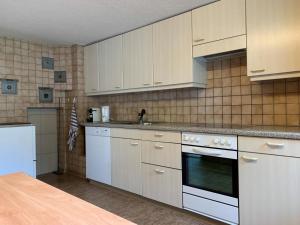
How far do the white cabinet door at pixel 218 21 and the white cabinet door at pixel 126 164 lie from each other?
4.75 feet

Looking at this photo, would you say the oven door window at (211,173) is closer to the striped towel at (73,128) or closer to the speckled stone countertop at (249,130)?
the speckled stone countertop at (249,130)

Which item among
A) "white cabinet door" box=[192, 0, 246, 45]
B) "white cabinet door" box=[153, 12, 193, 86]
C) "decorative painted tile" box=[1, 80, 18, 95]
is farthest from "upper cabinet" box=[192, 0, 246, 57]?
"decorative painted tile" box=[1, 80, 18, 95]

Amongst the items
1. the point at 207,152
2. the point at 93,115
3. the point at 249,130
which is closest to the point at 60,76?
the point at 93,115

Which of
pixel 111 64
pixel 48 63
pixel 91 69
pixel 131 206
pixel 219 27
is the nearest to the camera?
pixel 219 27

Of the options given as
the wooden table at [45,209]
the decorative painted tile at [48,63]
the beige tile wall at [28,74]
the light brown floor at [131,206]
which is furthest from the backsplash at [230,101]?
the wooden table at [45,209]

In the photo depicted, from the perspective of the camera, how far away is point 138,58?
10.9 ft

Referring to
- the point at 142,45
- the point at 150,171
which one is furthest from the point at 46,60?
the point at 150,171

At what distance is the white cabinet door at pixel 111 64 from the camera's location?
3.60 metres

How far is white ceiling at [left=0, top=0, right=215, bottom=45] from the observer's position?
2555 millimetres

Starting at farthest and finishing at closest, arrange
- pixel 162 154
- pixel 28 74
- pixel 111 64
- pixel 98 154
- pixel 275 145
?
1. pixel 28 74
2. pixel 111 64
3. pixel 98 154
4. pixel 162 154
5. pixel 275 145

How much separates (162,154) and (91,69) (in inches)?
84.1

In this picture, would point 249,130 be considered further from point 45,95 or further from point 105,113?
point 45,95

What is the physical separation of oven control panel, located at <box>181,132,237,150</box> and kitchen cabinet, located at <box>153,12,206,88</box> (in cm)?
68

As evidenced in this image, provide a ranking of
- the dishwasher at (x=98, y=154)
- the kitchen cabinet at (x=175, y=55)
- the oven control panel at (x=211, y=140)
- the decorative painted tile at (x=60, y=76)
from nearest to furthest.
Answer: the oven control panel at (x=211, y=140) → the kitchen cabinet at (x=175, y=55) → the dishwasher at (x=98, y=154) → the decorative painted tile at (x=60, y=76)
